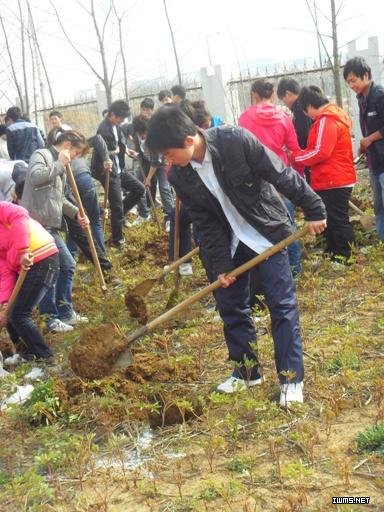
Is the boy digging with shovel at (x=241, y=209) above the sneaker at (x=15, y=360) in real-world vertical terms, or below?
above

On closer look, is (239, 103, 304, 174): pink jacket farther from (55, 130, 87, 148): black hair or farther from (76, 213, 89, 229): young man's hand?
(76, 213, 89, 229): young man's hand

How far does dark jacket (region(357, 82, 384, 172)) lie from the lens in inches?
226

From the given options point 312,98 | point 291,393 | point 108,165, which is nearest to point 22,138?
point 108,165

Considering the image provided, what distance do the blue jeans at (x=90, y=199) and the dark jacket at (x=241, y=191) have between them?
3.36m

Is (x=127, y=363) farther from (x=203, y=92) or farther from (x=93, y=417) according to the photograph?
(x=203, y=92)

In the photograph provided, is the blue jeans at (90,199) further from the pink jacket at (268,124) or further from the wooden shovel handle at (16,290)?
the wooden shovel handle at (16,290)

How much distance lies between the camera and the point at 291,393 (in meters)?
3.42

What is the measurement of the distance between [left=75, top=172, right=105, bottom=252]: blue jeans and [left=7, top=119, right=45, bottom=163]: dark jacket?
205cm

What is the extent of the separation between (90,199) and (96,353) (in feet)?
10.4

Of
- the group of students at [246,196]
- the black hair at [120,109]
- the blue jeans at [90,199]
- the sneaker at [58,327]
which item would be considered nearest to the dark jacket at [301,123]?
the group of students at [246,196]

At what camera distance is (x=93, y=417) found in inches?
145

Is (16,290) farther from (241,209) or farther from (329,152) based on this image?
(329,152)

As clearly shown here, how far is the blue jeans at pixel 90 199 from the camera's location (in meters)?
6.76

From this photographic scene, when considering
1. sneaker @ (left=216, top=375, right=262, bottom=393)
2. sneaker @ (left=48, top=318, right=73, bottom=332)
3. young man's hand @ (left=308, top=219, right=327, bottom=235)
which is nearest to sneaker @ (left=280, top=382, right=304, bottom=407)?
sneaker @ (left=216, top=375, right=262, bottom=393)
